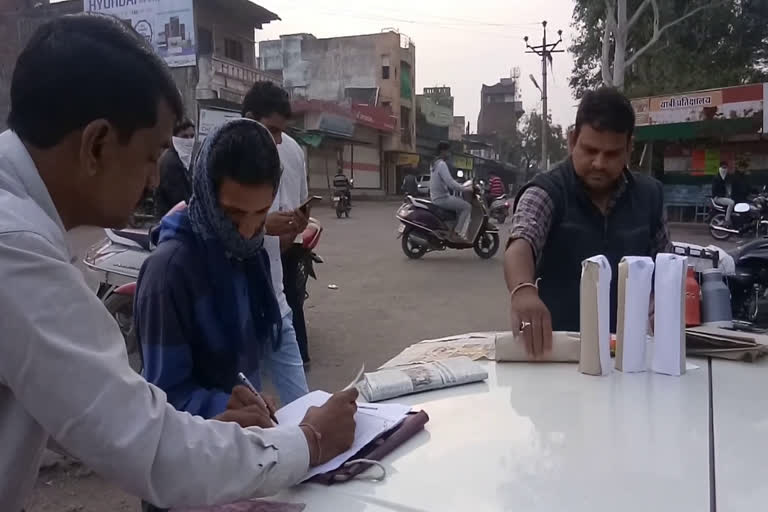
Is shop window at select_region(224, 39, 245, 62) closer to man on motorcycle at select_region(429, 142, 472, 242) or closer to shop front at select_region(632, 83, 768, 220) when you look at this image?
shop front at select_region(632, 83, 768, 220)

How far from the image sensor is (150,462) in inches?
30.2

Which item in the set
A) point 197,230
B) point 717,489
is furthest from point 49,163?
point 717,489

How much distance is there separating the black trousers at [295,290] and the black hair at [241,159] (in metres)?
2.42

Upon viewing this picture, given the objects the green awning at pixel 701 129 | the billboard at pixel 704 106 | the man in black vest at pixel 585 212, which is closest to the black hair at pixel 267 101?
the man in black vest at pixel 585 212

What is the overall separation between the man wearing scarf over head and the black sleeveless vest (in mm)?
975

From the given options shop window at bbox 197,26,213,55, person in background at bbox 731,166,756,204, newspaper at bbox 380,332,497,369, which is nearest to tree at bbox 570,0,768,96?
person in background at bbox 731,166,756,204

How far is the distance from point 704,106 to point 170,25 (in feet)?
43.0

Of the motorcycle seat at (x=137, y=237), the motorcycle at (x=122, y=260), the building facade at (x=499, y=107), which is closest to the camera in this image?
the motorcycle at (x=122, y=260)

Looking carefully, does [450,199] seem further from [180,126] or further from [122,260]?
[180,126]

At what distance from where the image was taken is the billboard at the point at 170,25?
54.4 ft

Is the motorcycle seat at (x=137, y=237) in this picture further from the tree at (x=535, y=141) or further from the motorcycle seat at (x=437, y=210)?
the tree at (x=535, y=141)

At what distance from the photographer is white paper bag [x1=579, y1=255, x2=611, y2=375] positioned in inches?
61.7

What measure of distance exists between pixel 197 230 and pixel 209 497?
821mm

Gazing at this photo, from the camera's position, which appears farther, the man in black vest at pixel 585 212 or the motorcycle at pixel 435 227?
the motorcycle at pixel 435 227
